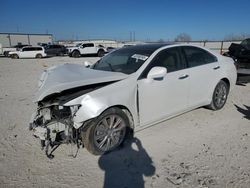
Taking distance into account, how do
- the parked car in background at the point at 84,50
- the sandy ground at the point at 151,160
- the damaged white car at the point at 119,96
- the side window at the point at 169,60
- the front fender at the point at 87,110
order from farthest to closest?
the parked car in background at the point at 84,50, the side window at the point at 169,60, the damaged white car at the point at 119,96, the front fender at the point at 87,110, the sandy ground at the point at 151,160

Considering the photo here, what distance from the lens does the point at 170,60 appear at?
418cm

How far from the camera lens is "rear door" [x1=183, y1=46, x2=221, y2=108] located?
4444 millimetres

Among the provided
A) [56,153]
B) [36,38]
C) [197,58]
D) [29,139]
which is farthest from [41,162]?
[36,38]

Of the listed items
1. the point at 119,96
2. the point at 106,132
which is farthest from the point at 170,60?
the point at 106,132

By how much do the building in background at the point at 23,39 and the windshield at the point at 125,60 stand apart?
5396 cm

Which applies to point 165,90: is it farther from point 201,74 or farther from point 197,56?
point 197,56

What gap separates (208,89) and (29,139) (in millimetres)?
3659

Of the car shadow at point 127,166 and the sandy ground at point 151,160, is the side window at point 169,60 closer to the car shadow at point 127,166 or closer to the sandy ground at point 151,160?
the sandy ground at point 151,160

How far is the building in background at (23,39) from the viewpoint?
169ft

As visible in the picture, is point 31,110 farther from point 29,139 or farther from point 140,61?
point 140,61

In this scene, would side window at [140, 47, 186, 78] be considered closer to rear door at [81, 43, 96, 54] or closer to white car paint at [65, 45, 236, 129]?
white car paint at [65, 45, 236, 129]

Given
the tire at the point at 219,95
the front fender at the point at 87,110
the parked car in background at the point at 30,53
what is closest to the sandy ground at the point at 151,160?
the tire at the point at 219,95

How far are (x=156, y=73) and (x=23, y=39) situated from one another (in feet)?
197

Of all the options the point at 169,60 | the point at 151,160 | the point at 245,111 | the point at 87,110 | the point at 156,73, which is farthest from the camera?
the point at 245,111
